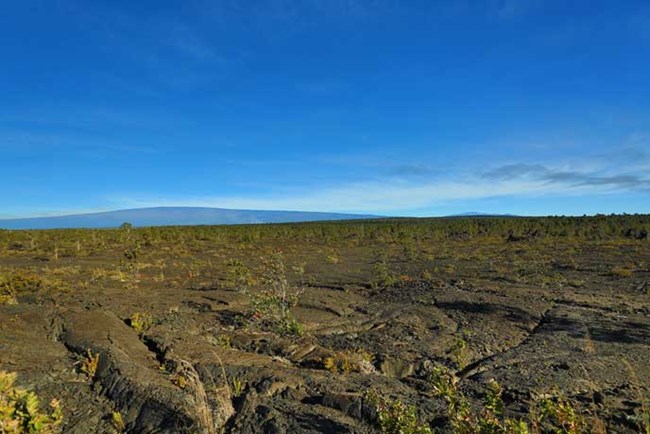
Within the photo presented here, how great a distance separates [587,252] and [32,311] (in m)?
35.9

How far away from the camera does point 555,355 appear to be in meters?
9.86

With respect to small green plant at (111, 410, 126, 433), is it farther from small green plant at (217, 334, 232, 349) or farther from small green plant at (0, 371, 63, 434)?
small green plant at (217, 334, 232, 349)

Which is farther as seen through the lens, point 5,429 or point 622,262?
point 622,262

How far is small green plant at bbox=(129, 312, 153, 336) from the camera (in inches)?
425

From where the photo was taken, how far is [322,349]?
9977 mm

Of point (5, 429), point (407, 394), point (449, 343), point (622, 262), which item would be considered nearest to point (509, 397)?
point (407, 394)

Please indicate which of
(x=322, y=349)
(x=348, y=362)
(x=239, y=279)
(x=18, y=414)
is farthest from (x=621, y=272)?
(x=18, y=414)

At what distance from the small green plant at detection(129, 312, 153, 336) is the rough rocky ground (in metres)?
0.22

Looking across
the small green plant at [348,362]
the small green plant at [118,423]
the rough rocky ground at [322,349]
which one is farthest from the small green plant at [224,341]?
the small green plant at [118,423]

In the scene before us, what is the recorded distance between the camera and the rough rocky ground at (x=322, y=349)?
6289mm

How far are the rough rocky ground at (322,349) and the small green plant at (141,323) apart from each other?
0.72 ft

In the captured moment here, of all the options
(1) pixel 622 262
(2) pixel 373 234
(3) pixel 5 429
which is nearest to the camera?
(3) pixel 5 429

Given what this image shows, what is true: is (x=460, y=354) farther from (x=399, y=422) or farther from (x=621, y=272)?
(x=621, y=272)

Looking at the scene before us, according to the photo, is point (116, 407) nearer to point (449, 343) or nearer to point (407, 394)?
point (407, 394)
